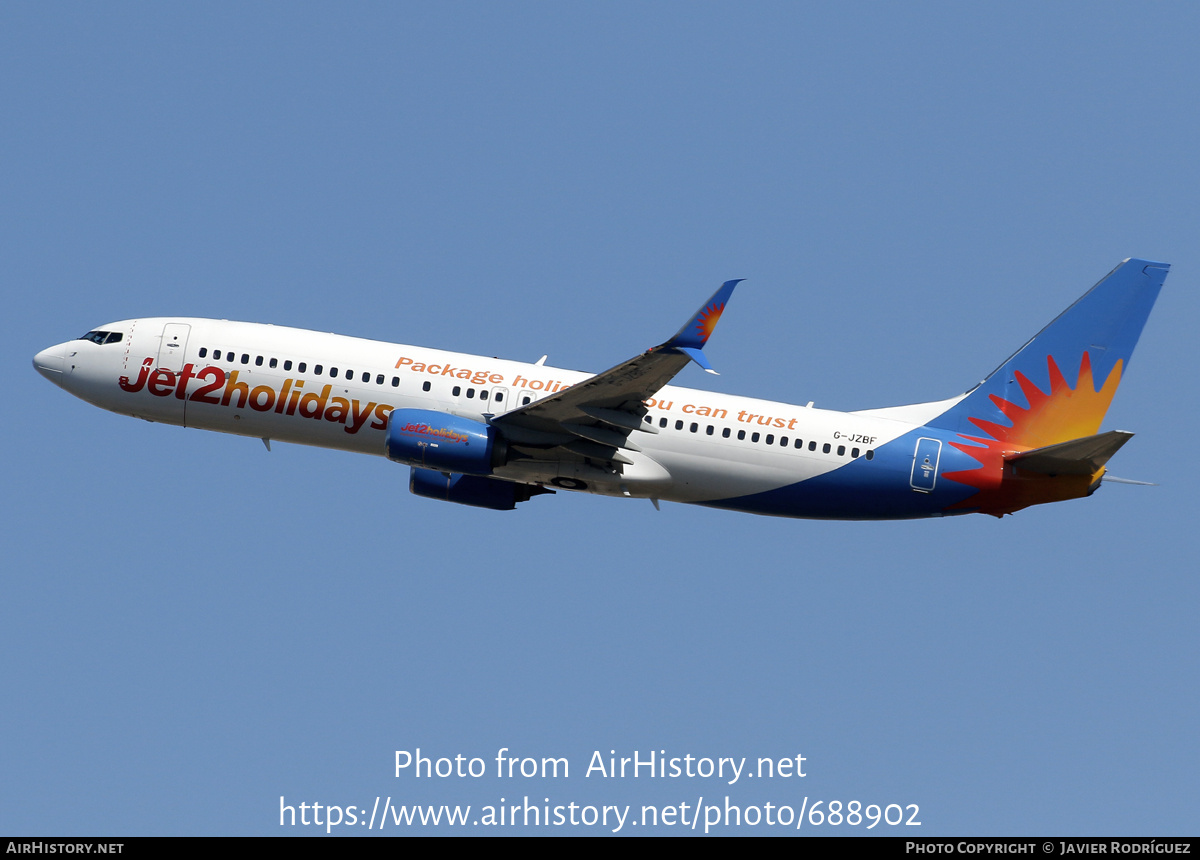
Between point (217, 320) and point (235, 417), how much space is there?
3.54 m

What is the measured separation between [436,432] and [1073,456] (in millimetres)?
18561

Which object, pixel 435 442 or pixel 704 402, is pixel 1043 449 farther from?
pixel 435 442

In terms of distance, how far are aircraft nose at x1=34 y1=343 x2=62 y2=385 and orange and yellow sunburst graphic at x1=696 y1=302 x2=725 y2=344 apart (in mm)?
21912

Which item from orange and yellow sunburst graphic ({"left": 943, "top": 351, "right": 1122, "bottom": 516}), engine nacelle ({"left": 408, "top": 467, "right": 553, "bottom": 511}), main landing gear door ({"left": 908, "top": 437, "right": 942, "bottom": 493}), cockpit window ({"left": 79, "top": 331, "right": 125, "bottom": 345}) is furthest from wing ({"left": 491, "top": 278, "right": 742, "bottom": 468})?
cockpit window ({"left": 79, "top": 331, "right": 125, "bottom": 345})

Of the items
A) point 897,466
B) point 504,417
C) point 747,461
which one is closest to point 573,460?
point 504,417

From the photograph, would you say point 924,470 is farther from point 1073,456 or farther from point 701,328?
point 701,328

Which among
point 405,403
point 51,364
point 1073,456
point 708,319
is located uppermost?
point 51,364

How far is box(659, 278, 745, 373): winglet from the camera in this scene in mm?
34281

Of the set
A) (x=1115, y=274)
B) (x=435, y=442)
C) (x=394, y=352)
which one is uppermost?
(x=1115, y=274)

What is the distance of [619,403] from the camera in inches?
1522

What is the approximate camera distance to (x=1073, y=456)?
127 feet

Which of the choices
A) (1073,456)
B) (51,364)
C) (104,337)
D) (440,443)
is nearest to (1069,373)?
(1073,456)
